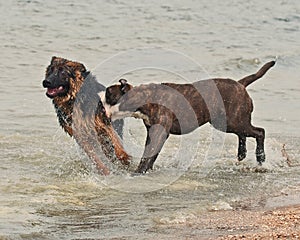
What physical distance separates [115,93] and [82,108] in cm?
37

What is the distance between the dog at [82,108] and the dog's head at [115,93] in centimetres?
9

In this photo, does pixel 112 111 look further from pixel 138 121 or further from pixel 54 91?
pixel 138 121

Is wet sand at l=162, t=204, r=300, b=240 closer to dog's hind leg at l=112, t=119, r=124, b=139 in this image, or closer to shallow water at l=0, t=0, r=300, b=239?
shallow water at l=0, t=0, r=300, b=239

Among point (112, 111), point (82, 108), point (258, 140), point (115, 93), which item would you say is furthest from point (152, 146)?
point (258, 140)

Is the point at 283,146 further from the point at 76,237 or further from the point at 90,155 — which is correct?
the point at 76,237

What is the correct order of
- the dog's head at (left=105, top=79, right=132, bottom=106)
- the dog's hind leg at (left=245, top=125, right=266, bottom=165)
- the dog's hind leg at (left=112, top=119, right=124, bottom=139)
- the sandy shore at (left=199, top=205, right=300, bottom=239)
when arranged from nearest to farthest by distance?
the sandy shore at (left=199, top=205, right=300, bottom=239), the dog's head at (left=105, top=79, right=132, bottom=106), the dog's hind leg at (left=112, top=119, right=124, bottom=139), the dog's hind leg at (left=245, top=125, right=266, bottom=165)

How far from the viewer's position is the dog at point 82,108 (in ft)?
27.6

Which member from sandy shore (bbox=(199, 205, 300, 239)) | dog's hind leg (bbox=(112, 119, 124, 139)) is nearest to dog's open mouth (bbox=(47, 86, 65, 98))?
dog's hind leg (bbox=(112, 119, 124, 139))

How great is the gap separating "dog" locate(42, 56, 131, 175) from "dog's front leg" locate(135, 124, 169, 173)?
1.09ft

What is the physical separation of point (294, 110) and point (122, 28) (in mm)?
7148

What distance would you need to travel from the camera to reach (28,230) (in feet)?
20.8

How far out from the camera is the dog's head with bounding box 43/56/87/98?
836cm

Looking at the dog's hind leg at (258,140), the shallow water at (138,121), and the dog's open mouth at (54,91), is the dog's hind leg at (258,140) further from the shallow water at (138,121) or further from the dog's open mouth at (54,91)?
the dog's open mouth at (54,91)

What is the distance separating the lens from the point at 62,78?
8.38 m
